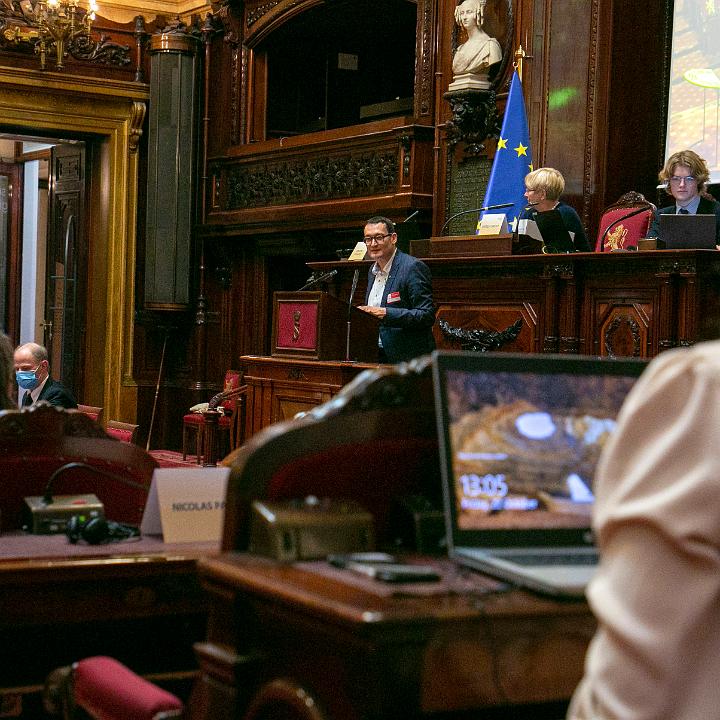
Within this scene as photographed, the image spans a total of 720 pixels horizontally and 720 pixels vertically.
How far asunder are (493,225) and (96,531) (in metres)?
5.02

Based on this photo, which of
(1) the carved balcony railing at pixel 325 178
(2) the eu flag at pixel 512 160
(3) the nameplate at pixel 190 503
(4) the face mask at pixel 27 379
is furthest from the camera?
(1) the carved balcony railing at pixel 325 178

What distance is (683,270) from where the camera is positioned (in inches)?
237

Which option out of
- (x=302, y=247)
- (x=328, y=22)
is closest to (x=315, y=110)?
(x=328, y=22)

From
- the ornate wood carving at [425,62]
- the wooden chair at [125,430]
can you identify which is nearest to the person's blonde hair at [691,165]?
the ornate wood carving at [425,62]

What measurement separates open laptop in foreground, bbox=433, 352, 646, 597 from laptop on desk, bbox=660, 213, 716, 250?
14.1 feet

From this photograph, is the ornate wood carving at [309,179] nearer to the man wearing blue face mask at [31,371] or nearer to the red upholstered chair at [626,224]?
the red upholstered chair at [626,224]

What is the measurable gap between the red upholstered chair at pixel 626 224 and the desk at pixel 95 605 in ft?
15.2

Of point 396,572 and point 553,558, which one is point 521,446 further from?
point 396,572

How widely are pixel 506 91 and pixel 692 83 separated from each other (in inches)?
47.6

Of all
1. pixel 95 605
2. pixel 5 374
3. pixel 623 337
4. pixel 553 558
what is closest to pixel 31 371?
pixel 623 337

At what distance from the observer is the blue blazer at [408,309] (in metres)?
6.11

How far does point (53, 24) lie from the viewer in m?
10.0

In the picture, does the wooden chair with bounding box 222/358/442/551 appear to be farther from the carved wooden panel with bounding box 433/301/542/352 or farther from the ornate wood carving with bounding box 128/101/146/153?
the ornate wood carving with bounding box 128/101/146/153

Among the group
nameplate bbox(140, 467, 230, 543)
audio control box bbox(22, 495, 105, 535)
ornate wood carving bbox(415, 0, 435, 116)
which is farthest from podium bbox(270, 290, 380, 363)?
nameplate bbox(140, 467, 230, 543)
